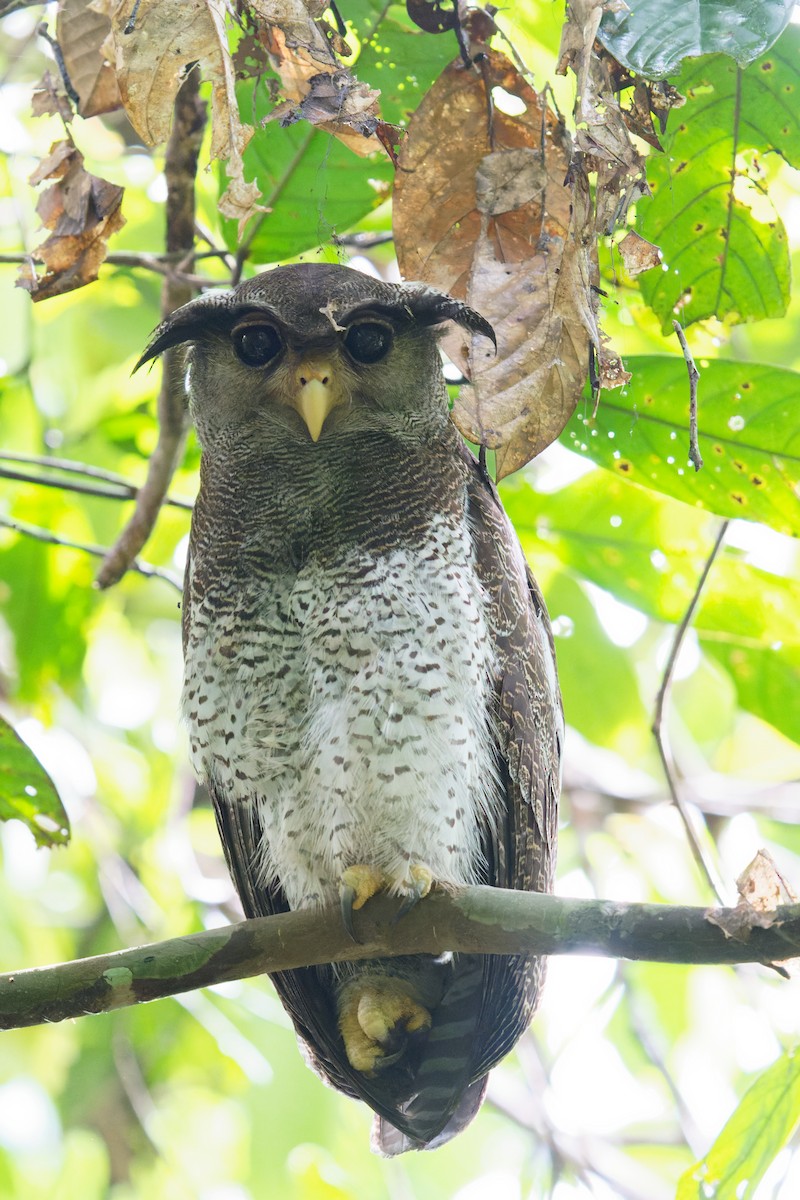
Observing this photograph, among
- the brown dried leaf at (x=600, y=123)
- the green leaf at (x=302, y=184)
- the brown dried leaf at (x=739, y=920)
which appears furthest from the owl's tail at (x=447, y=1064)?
the green leaf at (x=302, y=184)

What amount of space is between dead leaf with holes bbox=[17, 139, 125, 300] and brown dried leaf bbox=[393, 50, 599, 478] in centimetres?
59

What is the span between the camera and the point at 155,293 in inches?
180

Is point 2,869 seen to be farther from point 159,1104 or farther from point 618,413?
point 618,413

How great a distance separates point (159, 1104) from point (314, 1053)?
10.2 ft

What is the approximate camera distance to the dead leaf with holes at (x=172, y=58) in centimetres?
212

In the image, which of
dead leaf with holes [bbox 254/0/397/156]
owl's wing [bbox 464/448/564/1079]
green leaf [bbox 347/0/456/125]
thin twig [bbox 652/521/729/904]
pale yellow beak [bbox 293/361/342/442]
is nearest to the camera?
dead leaf with holes [bbox 254/0/397/156]

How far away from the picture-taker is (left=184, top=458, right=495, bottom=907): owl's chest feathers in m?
2.63

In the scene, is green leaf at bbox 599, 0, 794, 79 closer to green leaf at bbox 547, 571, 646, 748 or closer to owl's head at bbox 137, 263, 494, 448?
owl's head at bbox 137, 263, 494, 448

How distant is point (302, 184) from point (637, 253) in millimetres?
1115

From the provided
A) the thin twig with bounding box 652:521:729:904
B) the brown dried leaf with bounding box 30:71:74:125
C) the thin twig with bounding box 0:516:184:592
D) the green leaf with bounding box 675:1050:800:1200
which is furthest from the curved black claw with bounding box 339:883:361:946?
the brown dried leaf with bounding box 30:71:74:125

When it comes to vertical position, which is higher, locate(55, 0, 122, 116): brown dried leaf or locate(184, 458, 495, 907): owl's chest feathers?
locate(55, 0, 122, 116): brown dried leaf

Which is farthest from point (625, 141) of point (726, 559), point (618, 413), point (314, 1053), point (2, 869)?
point (2, 869)

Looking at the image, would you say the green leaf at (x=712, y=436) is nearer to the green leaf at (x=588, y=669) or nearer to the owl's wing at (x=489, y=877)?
the owl's wing at (x=489, y=877)

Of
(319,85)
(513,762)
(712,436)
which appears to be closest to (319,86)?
(319,85)
